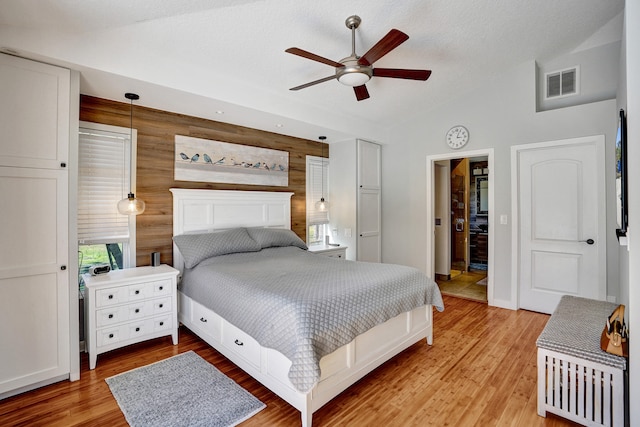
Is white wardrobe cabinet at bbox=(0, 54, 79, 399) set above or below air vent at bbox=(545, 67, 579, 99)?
below

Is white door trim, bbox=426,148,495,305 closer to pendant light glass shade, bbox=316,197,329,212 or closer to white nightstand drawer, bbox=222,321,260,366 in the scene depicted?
pendant light glass shade, bbox=316,197,329,212

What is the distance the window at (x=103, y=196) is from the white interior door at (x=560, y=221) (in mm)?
4477

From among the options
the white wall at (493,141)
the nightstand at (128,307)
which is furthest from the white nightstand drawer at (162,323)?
the white wall at (493,141)

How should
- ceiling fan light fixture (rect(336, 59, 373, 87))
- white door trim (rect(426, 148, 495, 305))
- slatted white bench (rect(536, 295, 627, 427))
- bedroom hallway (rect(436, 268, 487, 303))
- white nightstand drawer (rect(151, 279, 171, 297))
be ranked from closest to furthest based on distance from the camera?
slatted white bench (rect(536, 295, 627, 427)), ceiling fan light fixture (rect(336, 59, 373, 87)), white nightstand drawer (rect(151, 279, 171, 297)), white door trim (rect(426, 148, 495, 305)), bedroom hallway (rect(436, 268, 487, 303))

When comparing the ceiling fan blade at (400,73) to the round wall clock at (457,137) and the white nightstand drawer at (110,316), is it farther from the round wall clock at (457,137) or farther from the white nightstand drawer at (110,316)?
the white nightstand drawer at (110,316)

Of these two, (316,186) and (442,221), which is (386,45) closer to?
(316,186)

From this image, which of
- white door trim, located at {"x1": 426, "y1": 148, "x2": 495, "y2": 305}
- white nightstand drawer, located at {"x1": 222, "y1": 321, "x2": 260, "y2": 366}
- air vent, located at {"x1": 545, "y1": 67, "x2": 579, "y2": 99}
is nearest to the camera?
white nightstand drawer, located at {"x1": 222, "y1": 321, "x2": 260, "y2": 366}

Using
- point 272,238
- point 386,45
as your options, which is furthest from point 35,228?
point 386,45

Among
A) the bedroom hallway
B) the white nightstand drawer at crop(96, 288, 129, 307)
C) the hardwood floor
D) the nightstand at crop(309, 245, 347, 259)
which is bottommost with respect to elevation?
the hardwood floor

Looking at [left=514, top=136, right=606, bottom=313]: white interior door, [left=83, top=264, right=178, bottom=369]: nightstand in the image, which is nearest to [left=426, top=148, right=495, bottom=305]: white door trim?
[left=514, top=136, right=606, bottom=313]: white interior door

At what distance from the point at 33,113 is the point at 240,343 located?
2.16 meters

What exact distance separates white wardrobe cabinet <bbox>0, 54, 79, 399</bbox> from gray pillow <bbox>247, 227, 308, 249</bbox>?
5.67 ft

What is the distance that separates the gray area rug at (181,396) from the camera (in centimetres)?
194

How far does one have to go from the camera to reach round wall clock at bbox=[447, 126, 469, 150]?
169 inches
